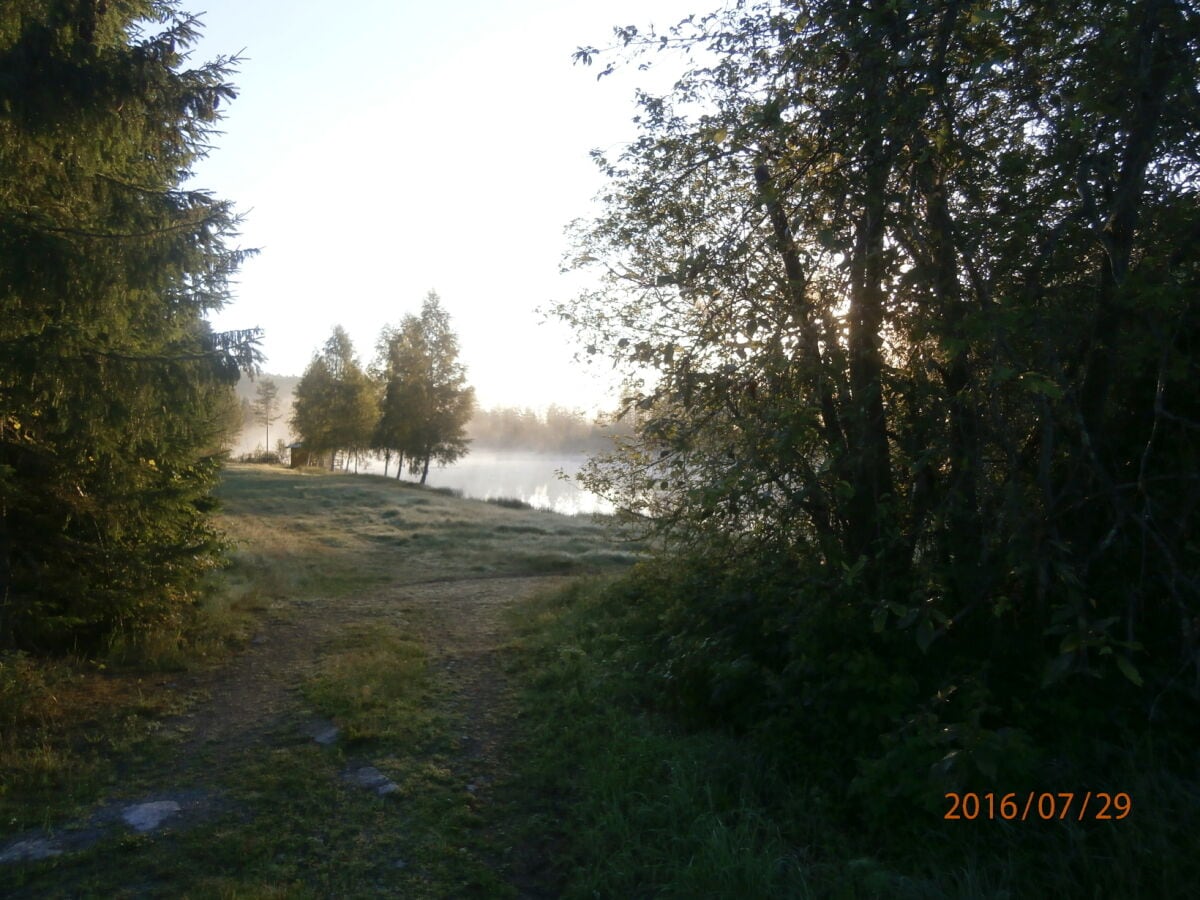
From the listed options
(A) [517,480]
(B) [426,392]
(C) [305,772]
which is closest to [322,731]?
(C) [305,772]

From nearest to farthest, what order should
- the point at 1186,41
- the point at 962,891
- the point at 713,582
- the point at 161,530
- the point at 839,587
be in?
the point at 962,891 < the point at 1186,41 < the point at 839,587 < the point at 713,582 < the point at 161,530

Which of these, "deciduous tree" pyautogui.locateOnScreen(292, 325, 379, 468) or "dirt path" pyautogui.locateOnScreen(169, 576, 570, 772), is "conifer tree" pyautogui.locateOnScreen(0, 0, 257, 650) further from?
"deciduous tree" pyautogui.locateOnScreen(292, 325, 379, 468)

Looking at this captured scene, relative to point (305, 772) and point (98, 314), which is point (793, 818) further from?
point (98, 314)

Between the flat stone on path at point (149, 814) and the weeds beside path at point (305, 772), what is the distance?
0.06 feet

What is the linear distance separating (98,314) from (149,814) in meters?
4.25

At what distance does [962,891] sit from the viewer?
3.41 m

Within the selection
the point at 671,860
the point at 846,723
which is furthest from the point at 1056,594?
the point at 671,860

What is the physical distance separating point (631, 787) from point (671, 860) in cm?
90

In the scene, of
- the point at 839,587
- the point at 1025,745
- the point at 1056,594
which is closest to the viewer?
the point at 1025,745

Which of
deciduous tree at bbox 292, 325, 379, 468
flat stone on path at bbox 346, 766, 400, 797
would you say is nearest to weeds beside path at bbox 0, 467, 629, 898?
flat stone on path at bbox 346, 766, 400, 797

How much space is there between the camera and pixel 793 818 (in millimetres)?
4355

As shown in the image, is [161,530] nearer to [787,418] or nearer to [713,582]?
[713,582]

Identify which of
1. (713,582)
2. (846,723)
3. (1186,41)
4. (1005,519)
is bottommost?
(846,723)

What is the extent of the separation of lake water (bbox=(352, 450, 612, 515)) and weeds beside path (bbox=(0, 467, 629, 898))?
2126 centimetres
